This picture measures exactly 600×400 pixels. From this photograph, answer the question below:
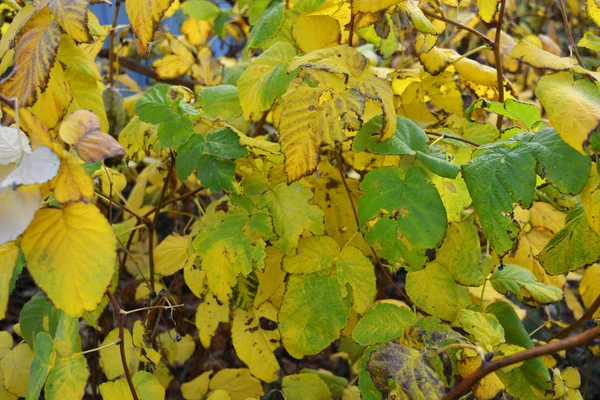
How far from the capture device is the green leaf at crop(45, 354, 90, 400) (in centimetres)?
76

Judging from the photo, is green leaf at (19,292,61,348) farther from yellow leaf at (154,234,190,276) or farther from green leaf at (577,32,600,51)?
green leaf at (577,32,600,51)

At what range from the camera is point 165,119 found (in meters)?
0.86

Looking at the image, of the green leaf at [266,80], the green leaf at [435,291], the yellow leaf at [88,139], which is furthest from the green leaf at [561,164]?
the yellow leaf at [88,139]

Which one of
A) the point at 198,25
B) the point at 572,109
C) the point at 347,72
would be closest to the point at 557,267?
the point at 572,109

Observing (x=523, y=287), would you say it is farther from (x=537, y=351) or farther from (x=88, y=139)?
(x=88, y=139)

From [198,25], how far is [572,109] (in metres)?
1.49

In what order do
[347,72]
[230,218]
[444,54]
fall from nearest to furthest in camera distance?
[347,72] < [230,218] < [444,54]

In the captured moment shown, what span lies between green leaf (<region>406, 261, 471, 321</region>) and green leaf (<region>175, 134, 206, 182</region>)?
1.23 feet

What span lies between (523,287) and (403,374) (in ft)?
0.99

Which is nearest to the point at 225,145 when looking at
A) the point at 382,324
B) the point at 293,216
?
the point at 293,216

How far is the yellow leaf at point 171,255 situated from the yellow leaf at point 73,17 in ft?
1.49

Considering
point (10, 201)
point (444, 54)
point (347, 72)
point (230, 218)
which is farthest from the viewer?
point (444, 54)

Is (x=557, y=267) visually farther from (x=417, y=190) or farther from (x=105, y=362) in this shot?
(x=105, y=362)

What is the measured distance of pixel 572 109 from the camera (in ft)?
2.12
